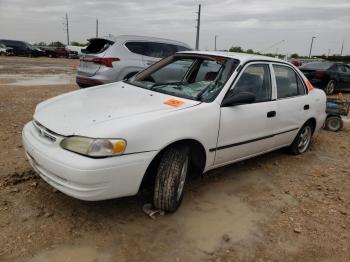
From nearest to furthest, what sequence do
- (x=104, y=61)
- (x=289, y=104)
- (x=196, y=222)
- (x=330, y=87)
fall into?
(x=196, y=222)
(x=289, y=104)
(x=104, y=61)
(x=330, y=87)

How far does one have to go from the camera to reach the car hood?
3.19 m

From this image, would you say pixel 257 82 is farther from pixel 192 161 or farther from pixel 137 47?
pixel 137 47

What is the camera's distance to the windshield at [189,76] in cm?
398

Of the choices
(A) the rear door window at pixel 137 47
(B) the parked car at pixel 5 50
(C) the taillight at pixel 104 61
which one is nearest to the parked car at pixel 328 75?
(A) the rear door window at pixel 137 47

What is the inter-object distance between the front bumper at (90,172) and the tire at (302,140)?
311 centimetres

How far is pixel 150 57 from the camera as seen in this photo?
8.74 meters

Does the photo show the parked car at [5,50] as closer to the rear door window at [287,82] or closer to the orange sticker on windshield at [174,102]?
the rear door window at [287,82]

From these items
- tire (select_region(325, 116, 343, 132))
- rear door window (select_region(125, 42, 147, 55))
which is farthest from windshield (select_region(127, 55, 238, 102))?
tire (select_region(325, 116, 343, 132))

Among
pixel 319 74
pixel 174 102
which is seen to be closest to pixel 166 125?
pixel 174 102

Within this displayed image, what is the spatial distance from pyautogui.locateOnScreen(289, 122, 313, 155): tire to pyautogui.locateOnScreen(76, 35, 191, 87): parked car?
13.6ft

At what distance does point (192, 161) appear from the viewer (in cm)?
391

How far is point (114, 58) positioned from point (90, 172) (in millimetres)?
5562

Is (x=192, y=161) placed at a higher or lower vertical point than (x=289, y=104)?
lower

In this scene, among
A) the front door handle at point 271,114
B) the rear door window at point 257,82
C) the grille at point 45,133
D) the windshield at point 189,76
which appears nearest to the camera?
the grille at point 45,133
